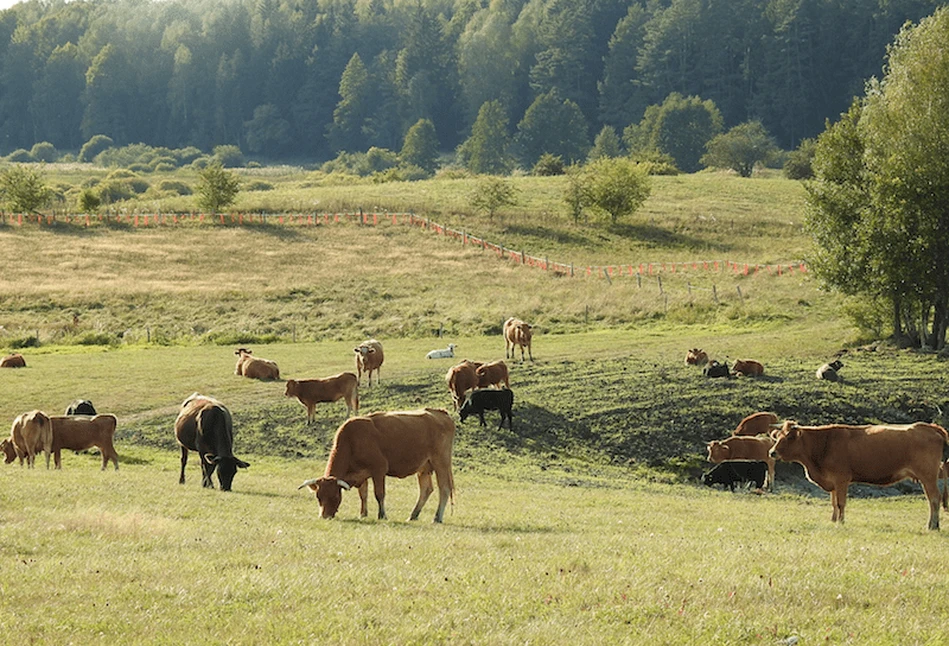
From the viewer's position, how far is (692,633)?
10.2 meters

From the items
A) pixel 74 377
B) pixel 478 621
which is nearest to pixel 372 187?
pixel 74 377

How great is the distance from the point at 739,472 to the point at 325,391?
12.0 metres

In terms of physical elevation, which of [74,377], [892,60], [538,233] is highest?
A: [892,60]

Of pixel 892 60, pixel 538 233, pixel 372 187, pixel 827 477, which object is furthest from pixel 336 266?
pixel 827 477

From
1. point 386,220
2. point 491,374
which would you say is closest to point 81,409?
point 491,374

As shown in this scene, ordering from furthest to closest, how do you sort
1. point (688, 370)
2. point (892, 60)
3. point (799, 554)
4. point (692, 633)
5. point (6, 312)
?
point (6, 312), point (892, 60), point (688, 370), point (799, 554), point (692, 633)

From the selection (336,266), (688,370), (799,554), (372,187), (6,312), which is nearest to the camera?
(799,554)

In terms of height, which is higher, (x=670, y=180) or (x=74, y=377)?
(x=670, y=180)

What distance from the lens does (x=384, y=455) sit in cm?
1738

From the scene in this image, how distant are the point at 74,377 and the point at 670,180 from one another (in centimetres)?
9292

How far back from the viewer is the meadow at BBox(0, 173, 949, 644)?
1055 cm

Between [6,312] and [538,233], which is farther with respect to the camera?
[538,233]

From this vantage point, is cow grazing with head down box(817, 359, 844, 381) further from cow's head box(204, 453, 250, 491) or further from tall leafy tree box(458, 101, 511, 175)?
tall leafy tree box(458, 101, 511, 175)

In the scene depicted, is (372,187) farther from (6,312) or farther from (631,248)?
(6,312)
